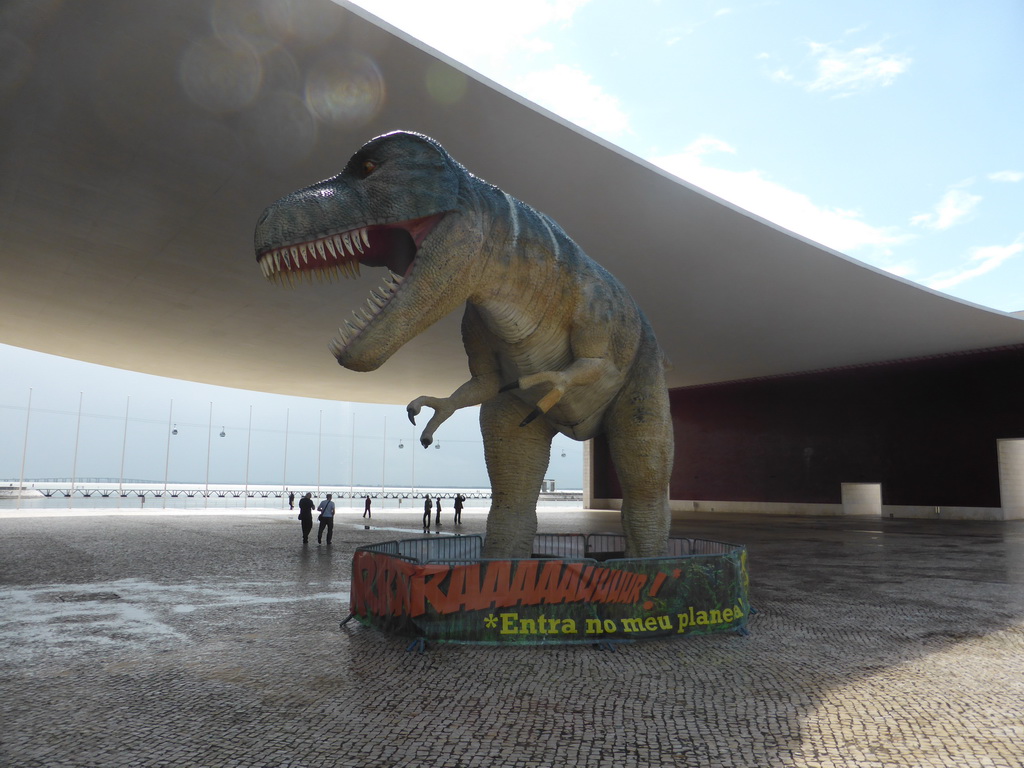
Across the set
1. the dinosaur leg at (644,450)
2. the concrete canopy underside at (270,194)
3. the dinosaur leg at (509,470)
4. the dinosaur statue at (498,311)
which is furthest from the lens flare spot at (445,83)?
the dinosaur leg at (509,470)

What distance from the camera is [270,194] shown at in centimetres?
1278

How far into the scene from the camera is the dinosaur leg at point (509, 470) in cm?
577

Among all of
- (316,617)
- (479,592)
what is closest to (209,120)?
(316,617)

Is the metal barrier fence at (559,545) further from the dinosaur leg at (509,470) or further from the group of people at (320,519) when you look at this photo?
the group of people at (320,519)

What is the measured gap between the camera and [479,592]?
16.1ft

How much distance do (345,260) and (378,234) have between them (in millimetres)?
390

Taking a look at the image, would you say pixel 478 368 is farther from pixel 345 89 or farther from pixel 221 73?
pixel 221 73

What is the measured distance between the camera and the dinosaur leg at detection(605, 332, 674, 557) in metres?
5.71

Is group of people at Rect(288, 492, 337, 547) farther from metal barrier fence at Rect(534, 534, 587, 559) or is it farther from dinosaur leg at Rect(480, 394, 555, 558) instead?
dinosaur leg at Rect(480, 394, 555, 558)

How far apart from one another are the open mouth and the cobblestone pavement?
2020 millimetres

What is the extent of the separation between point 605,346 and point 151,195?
1114 cm

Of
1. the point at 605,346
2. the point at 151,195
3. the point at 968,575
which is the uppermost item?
the point at 151,195

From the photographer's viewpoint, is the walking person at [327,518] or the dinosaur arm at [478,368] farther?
the walking person at [327,518]

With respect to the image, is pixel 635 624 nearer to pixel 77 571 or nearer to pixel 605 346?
pixel 605 346
